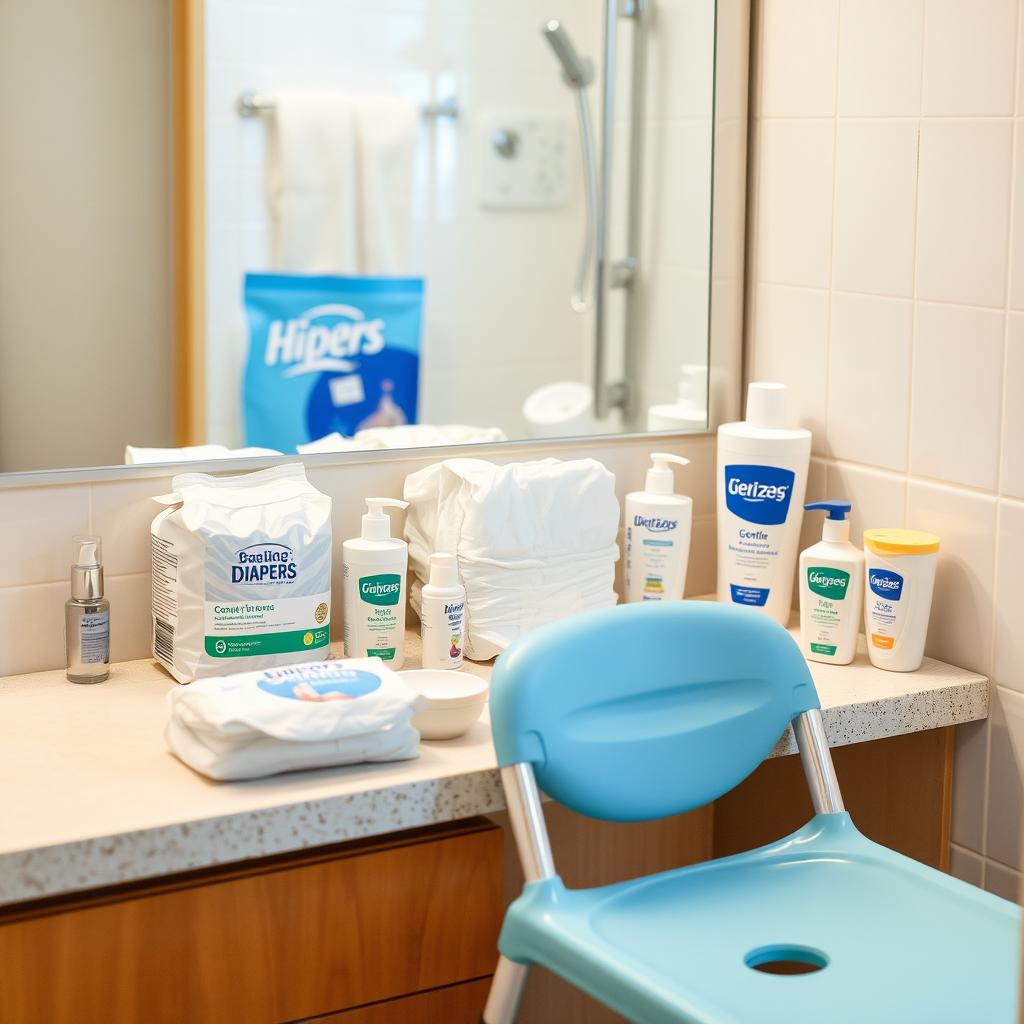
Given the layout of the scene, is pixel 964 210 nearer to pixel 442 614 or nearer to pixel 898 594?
pixel 898 594

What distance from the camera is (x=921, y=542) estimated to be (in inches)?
48.6

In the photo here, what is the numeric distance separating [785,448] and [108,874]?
0.76m

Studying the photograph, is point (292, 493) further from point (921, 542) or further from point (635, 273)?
point (635, 273)

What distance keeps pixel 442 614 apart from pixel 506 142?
1.12 meters

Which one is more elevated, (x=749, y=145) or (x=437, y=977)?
(x=749, y=145)

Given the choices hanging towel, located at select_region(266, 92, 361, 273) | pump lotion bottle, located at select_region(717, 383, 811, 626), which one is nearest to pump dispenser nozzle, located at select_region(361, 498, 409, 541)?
pump lotion bottle, located at select_region(717, 383, 811, 626)

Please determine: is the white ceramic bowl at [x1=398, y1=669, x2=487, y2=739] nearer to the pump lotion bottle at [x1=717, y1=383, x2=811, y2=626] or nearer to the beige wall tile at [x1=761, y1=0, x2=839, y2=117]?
the pump lotion bottle at [x1=717, y1=383, x2=811, y2=626]

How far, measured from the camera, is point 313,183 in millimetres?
1908

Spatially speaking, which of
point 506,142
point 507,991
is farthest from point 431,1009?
point 506,142

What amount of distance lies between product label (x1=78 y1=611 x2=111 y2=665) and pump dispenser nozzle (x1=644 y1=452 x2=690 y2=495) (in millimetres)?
546

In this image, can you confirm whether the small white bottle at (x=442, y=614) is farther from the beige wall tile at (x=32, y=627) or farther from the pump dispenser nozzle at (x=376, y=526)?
the beige wall tile at (x=32, y=627)

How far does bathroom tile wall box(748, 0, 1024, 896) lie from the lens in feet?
3.92

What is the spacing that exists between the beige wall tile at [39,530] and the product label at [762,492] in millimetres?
Result: 630

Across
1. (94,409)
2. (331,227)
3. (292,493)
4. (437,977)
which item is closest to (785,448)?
(292,493)
